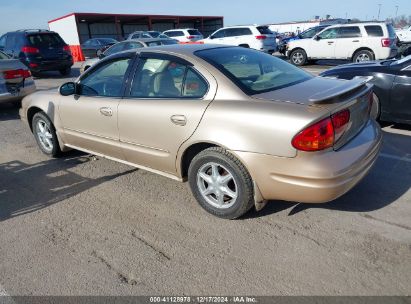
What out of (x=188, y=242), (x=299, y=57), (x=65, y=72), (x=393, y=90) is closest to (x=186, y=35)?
(x=299, y=57)

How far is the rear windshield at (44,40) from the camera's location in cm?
1361

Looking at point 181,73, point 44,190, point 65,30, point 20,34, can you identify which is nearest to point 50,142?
point 44,190

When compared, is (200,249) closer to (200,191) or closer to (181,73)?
(200,191)

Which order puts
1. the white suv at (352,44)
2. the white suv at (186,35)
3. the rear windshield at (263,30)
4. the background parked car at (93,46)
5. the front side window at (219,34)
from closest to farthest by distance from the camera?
the white suv at (352,44) → the rear windshield at (263,30) → the front side window at (219,34) → the white suv at (186,35) → the background parked car at (93,46)

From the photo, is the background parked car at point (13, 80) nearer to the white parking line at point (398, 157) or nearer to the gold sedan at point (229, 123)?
the gold sedan at point (229, 123)

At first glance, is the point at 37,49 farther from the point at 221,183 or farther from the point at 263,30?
the point at 221,183

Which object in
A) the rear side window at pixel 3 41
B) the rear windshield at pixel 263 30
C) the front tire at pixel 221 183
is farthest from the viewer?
the rear windshield at pixel 263 30

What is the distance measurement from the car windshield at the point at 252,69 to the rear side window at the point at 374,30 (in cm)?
1136

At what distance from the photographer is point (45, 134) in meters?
5.19

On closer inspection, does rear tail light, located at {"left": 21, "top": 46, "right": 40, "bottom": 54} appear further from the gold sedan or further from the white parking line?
the white parking line

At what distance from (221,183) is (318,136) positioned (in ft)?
3.19

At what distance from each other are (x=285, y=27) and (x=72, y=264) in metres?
53.8

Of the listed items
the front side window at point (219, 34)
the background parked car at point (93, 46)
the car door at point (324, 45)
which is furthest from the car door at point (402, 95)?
the background parked car at point (93, 46)

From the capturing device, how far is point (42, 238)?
3.26 meters
